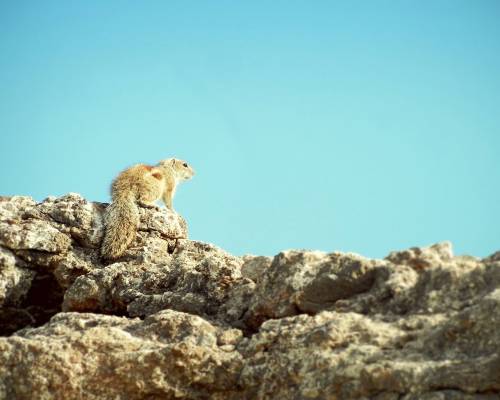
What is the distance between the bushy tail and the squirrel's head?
5829 mm

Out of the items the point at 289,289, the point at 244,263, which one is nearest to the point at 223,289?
the point at 244,263

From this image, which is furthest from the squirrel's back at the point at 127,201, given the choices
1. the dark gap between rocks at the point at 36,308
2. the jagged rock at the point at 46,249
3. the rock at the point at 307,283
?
the rock at the point at 307,283

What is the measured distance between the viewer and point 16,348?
5949mm

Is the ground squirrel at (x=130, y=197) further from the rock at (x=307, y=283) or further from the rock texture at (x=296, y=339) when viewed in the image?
the rock at (x=307, y=283)

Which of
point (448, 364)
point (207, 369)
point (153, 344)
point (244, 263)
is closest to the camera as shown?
point (448, 364)

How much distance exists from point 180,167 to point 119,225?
813 centimetres

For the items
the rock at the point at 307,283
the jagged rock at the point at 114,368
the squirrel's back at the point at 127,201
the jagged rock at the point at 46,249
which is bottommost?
the jagged rock at the point at 114,368

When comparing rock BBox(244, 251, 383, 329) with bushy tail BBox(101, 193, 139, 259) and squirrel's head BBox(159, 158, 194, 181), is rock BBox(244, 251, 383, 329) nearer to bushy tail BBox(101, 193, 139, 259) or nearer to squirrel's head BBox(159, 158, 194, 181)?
bushy tail BBox(101, 193, 139, 259)

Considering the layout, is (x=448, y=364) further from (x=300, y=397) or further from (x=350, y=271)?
(x=350, y=271)

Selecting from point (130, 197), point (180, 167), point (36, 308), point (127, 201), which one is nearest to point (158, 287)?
point (36, 308)

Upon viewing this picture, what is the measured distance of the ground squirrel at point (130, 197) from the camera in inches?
441

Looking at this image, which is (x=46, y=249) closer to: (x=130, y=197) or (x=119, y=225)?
(x=119, y=225)

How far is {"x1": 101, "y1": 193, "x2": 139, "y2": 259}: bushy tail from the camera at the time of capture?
1108cm

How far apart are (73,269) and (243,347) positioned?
5193mm
